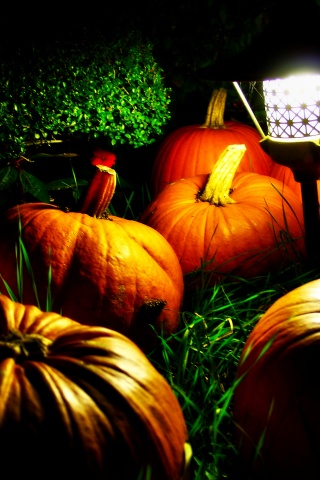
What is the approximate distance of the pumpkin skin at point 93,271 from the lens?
183 centimetres

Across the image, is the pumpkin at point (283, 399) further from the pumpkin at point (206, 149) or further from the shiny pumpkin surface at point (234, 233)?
the pumpkin at point (206, 149)

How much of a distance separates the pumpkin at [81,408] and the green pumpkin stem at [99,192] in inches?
30.8

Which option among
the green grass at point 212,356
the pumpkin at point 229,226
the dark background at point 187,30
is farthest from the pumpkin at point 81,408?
the dark background at point 187,30

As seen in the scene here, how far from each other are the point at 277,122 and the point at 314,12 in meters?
0.39

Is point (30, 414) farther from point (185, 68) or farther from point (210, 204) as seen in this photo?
point (185, 68)

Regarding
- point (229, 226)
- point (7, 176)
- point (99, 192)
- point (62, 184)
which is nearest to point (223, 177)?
point (229, 226)

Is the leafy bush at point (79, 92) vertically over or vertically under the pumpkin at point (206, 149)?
over

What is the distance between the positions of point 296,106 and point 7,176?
127 cm

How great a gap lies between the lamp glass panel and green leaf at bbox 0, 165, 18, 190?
3.79 ft

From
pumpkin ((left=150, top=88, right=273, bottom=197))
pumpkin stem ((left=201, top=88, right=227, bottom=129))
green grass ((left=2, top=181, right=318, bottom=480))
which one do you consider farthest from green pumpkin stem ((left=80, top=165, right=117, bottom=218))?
pumpkin stem ((left=201, top=88, right=227, bottom=129))

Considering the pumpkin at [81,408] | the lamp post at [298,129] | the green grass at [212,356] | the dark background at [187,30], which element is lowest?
the green grass at [212,356]

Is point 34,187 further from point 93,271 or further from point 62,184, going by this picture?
point 93,271

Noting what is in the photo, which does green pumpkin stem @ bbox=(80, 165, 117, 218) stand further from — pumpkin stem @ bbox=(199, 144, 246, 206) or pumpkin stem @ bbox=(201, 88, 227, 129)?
pumpkin stem @ bbox=(201, 88, 227, 129)

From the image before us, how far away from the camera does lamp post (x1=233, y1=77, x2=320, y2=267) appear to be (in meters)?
2.08
